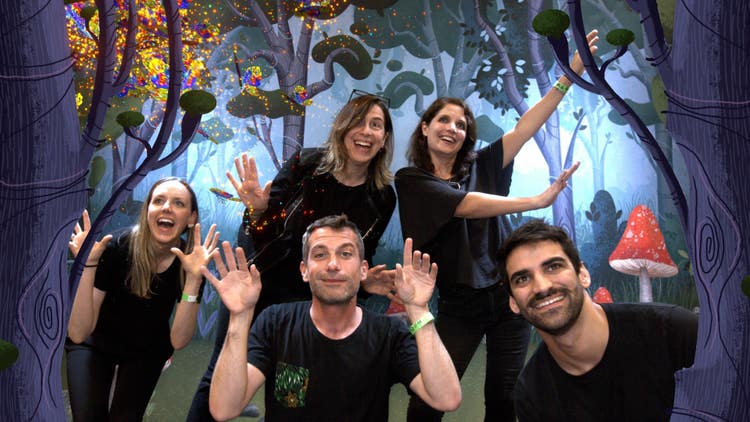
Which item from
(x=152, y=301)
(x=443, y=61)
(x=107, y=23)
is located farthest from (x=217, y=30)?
(x=107, y=23)

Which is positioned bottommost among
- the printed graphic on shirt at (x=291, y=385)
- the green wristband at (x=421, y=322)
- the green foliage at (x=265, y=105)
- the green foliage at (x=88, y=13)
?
the printed graphic on shirt at (x=291, y=385)

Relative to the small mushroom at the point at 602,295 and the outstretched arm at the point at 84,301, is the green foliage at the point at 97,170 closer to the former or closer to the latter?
the outstretched arm at the point at 84,301

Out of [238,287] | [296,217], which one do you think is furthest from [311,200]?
[238,287]

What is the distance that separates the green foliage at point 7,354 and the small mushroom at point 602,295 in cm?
247

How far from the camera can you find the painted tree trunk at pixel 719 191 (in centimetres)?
125

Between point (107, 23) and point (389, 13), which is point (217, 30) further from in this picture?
point (107, 23)

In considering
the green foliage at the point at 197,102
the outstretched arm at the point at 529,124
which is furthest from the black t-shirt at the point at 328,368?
the outstretched arm at the point at 529,124

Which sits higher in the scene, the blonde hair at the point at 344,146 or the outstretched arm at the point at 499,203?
the blonde hair at the point at 344,146

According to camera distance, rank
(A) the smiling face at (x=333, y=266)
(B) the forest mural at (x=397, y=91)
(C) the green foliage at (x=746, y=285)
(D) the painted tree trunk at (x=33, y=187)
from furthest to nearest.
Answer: (B) the forest mural at (x=397, y=91)
(A) the smiling face at (x=333, y=266)
(D) the painted tree trunk at (x=33, y=187)
(C) the green foliage at (x=746, y=285)

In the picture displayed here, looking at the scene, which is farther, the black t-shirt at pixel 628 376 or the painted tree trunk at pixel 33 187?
the black t-shirt at pixel 628 376

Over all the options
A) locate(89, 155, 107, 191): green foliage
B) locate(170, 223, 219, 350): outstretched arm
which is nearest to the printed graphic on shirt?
locate(170, 223, 219, 350): outstretched arm

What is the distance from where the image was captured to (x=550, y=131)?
321 centimetres

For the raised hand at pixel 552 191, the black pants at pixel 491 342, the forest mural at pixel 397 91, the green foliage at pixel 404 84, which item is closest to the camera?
the raised hand at pixel 552 191

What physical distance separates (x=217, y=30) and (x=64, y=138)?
2060 mm
